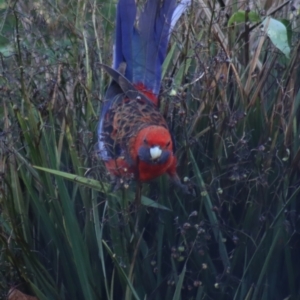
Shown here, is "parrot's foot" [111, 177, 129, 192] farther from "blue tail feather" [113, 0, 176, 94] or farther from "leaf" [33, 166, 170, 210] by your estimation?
"blue tail feather" [113, 0, 176, 94]

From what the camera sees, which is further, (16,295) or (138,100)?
(138,100)

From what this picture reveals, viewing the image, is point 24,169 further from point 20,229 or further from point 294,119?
point 294,119

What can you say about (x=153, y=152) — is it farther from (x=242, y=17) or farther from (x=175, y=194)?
(x=242, y=17)

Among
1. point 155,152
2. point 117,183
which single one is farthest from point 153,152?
point 117,183

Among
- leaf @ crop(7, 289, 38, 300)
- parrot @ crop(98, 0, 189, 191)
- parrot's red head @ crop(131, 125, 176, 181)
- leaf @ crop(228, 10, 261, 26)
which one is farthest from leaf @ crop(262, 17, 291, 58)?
leaf @ crop(7, 289, 38, 300)

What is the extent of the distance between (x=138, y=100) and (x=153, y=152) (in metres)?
0.35

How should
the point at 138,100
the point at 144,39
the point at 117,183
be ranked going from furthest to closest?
the point at 144,39
the point at 138,100
the point at 117,183

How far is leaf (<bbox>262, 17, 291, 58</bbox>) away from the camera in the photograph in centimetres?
262

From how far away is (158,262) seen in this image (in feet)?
8.09

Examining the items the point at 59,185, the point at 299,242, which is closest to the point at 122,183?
the point at 59,185

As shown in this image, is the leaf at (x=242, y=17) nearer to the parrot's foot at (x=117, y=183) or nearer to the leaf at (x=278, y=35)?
the leaf at (x=278, y=35)

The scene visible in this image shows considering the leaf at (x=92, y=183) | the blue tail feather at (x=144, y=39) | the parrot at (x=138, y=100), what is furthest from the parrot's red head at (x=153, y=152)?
the blue tail feather at (x=144, y=39)

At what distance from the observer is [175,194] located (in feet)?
8.44

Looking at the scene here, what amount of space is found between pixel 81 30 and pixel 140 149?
763 millimetres
